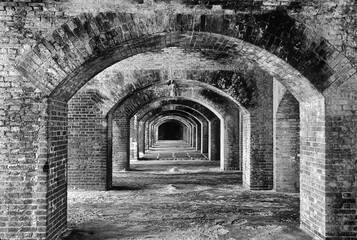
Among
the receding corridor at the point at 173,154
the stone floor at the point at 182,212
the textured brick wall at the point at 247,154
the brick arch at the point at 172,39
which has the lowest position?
the receding corridor at the point at 173,154

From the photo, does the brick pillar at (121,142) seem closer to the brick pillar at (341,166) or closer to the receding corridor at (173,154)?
the receding corridor at (173,154)

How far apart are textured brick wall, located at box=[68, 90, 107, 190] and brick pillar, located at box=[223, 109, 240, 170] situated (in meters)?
5.97

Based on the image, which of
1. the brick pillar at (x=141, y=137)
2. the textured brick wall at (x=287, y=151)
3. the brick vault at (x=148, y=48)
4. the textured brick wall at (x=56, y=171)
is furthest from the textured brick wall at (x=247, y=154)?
the brick pillar at (x=141, y=137)

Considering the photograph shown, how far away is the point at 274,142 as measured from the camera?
10844mm

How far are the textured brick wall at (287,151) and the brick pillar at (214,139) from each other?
998cm

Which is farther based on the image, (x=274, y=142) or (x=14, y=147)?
(x=274, y=142)

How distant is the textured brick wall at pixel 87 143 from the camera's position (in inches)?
431

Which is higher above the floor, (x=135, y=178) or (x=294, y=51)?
(x=294, y=51)

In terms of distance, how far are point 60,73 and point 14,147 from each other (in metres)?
1.27

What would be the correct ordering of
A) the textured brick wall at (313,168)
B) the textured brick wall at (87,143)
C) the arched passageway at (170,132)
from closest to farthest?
the textured brick wall at (313,168), the textured brick wall at (87,143), the arched passageway at (170,132)

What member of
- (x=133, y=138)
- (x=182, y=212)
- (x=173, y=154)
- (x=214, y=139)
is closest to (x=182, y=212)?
(x=182, y=212)

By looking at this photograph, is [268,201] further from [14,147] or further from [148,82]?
[14,147]

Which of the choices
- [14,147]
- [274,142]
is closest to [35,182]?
[14,147]

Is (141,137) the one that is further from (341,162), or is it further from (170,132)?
(170,132)
